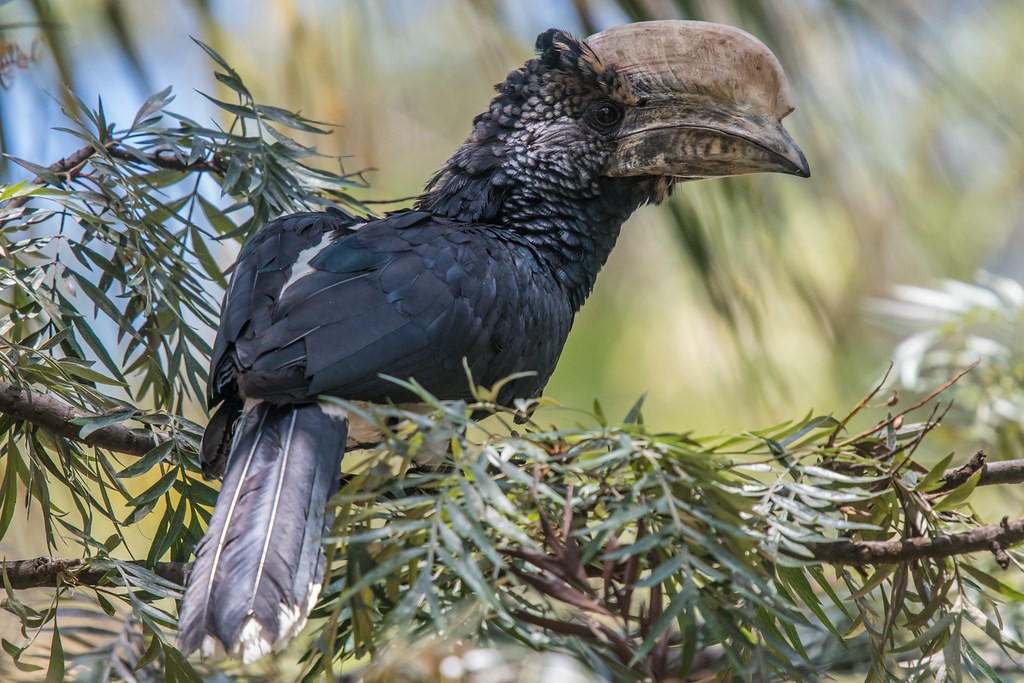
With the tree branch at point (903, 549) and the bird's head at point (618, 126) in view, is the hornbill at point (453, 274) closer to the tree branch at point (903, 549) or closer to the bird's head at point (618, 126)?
the bird's head at point (618, 126)

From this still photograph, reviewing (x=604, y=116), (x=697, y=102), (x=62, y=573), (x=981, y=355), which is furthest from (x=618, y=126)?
(x=62, y=573)

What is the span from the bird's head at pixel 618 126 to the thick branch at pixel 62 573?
1149 millimetres

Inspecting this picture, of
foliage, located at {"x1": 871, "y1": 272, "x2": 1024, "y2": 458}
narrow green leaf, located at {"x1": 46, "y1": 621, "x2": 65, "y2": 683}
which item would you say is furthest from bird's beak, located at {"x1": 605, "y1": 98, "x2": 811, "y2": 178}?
narrow green leaf, located at {"x1": 46, "y1": 621, "x2": 65, "y2": 683}

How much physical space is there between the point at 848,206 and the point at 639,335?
6.25 m

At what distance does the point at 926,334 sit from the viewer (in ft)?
9.03

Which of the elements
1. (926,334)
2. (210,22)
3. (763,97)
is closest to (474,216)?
(763,97)

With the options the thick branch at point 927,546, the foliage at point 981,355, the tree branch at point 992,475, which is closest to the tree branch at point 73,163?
the thick branch at point 927,546

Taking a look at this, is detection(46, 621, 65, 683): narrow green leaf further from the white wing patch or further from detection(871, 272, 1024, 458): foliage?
detection(871, 272, 1024, 458): foliage

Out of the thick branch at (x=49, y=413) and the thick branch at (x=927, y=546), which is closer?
the thick branch at (x=927, y=546)

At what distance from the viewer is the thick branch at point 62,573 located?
163cm

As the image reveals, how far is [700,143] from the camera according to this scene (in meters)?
2.46

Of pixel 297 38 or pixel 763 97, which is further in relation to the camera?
pixel 297 38

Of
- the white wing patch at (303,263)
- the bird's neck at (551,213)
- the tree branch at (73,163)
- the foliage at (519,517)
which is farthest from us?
the bird's neck at (551,213)

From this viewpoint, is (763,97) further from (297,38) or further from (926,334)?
(297,38)
